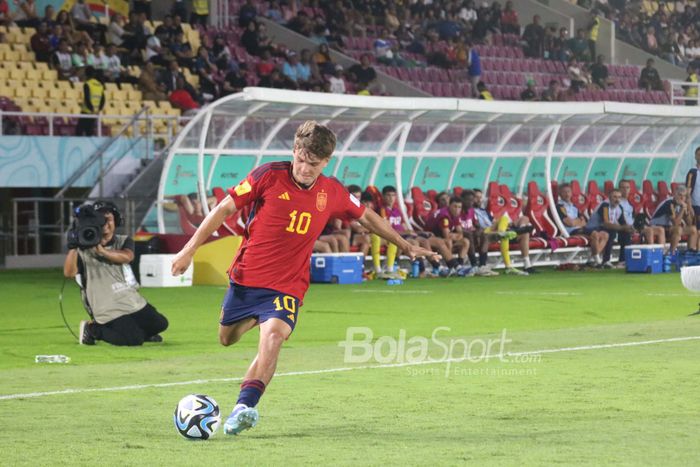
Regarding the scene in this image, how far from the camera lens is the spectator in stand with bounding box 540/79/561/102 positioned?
38312 millimetres

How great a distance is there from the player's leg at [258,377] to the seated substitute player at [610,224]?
19727 mm

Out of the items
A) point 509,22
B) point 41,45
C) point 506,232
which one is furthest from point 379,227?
point 509,22

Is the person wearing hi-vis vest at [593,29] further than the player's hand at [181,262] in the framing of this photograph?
Yes

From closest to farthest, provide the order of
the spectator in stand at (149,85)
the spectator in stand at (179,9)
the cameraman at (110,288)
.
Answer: the cameraman at (110,288)
the spectator in stand at (149,85)
the spectator in stand at (179,9)

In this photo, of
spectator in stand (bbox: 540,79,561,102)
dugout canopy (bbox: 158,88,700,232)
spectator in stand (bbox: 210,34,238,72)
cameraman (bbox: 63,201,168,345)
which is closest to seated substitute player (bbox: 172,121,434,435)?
cameraman (bbox: 63,201,168,345)

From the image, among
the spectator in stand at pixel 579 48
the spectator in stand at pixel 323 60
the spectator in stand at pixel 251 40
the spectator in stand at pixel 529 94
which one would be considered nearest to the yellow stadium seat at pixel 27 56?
the spectator in stand at pixel 251 40

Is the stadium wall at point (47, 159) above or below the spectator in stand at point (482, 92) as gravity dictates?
below

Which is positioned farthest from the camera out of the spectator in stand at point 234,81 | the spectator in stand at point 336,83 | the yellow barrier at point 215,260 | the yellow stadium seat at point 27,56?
the spectator in stand at point 336,83

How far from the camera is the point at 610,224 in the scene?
90.0 feet

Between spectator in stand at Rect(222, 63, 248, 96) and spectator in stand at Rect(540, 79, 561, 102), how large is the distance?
10183mm

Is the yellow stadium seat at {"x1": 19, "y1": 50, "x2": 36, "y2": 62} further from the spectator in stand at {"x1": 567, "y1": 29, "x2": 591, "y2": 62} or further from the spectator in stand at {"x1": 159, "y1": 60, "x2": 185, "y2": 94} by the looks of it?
the spectator in stand at {"x1": 567, "y1": 29, "x2": 591, "y2": 62}

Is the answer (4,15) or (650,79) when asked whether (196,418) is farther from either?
(650,79)

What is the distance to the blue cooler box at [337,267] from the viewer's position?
22828mm

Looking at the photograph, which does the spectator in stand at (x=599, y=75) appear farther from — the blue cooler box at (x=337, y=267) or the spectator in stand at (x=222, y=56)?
the blue cooler box at (x=337, y=267)
